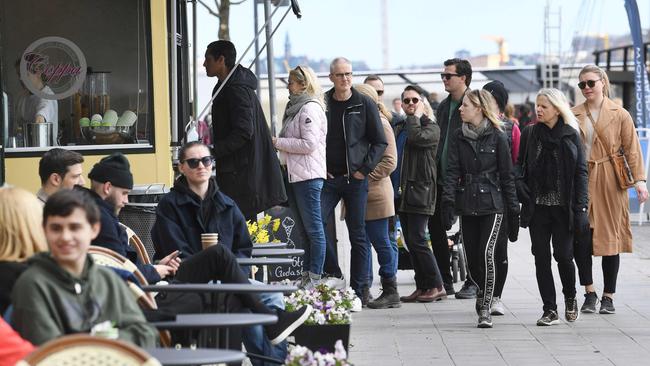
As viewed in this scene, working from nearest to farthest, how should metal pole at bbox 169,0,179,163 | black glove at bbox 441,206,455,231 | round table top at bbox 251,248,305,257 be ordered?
round table top at bbox 251,248,305,257, black glove at bbox 441,206,455,231, metal pole at bbox 169,0,179,163

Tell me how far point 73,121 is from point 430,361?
4054 millimetres

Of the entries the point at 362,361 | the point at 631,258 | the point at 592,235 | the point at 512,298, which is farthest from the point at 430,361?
the point at 631,258

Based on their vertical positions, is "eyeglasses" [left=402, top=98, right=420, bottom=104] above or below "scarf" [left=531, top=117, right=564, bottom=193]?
above

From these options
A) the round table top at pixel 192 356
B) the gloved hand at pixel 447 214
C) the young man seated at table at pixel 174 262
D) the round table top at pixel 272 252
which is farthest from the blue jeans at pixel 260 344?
the gloved hand at pixel 447 214

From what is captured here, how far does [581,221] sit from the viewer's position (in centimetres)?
977

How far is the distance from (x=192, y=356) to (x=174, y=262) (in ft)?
8.21

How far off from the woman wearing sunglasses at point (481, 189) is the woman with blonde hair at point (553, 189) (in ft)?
0.50

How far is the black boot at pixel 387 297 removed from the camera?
10.9 meters

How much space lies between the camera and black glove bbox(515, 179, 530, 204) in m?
9.80

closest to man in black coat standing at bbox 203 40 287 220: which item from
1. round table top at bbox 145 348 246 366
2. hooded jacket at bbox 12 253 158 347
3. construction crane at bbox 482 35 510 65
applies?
hooded jacket at bbox 12 253 158 347

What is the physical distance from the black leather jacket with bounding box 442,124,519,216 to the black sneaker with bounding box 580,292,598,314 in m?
1.15

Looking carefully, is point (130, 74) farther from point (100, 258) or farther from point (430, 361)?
point (100, 258)

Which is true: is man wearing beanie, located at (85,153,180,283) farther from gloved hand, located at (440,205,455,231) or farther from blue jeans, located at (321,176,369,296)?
blue jeans, located at (321,176,369,296)

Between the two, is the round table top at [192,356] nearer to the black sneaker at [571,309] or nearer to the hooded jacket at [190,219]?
the hooded jacket at [190,219]
